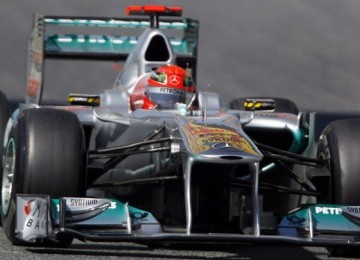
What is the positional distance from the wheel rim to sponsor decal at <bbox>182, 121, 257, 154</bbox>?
52.6 inches

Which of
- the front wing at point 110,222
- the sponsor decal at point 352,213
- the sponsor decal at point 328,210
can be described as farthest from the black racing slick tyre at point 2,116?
the sponsor decal at point 352,213

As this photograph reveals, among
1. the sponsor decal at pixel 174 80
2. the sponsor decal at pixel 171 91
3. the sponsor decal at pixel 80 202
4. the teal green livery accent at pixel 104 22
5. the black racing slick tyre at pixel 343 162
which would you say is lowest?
the sponsor decal at pixel 80 202

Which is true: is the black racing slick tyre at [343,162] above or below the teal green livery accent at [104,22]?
below

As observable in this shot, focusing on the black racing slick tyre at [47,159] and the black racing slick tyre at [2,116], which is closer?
the black racing slick tyre at [47,159]

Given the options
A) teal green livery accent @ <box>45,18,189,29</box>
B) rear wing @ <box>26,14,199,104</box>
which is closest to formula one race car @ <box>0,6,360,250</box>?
rear wing @ <box>26,14,199,104</box>

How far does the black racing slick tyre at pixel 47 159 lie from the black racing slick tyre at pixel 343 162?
5.73ft

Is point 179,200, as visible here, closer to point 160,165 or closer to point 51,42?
point 160,165

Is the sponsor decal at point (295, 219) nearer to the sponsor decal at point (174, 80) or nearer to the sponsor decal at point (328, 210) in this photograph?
the sponsor decal at point (328, 210)

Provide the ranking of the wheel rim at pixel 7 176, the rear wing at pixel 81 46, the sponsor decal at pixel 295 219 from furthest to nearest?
the rear wing at pixel 81 46, the wheel rim at pixel 7 176, the sponsor decal at pixel 295 219

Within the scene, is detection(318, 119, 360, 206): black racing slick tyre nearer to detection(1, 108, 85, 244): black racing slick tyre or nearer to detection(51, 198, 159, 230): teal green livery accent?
detection(51, 198, 159, 230): teal green livery accent

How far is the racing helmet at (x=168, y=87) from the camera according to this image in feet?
34.8

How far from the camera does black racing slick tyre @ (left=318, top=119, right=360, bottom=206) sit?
29.5 ft

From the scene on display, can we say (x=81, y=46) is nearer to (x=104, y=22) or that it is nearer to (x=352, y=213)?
(x=104, y=22)

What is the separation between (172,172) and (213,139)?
0.84 m
